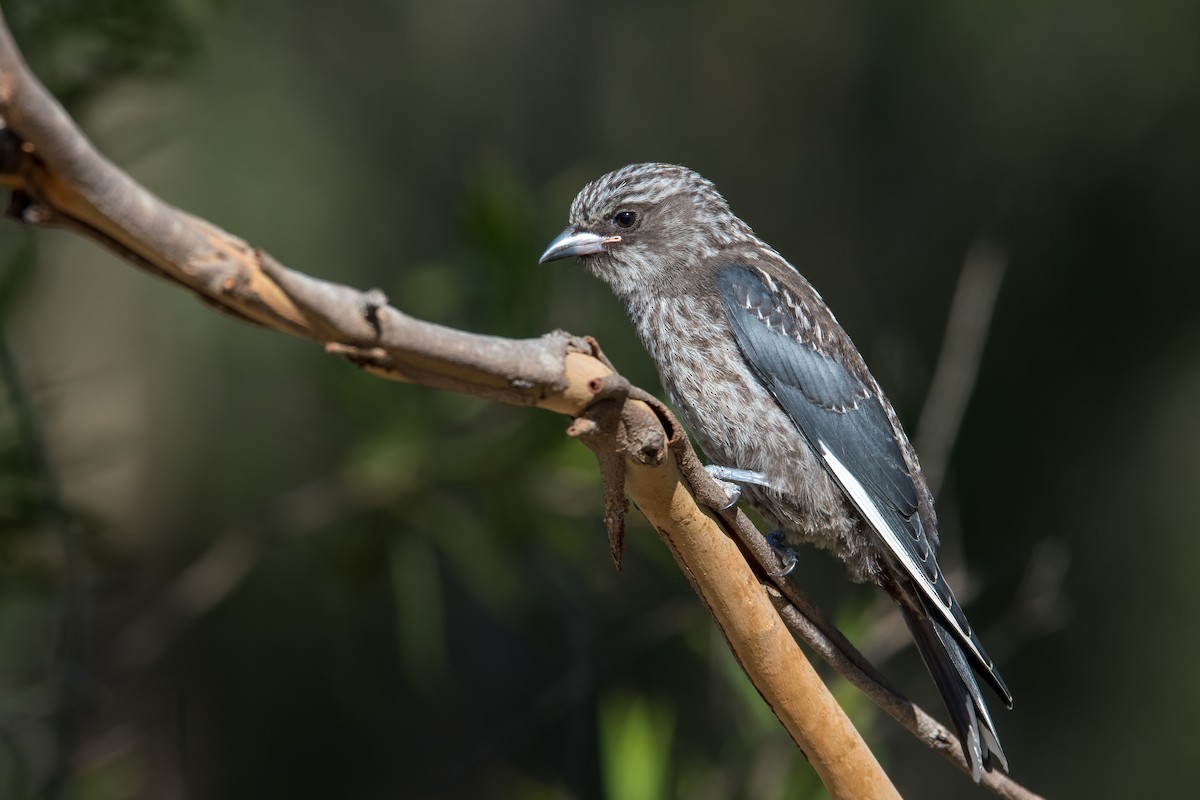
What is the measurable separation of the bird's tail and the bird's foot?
1.05 feet

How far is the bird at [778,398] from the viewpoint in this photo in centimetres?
281

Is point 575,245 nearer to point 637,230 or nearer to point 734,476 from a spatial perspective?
point 637,230

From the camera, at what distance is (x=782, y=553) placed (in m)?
2.72

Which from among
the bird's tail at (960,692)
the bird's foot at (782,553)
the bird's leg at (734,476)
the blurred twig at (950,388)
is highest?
the blurred twig at (950,388)

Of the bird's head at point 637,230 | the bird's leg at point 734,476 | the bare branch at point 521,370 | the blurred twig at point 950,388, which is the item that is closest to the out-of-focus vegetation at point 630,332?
the blurred twig at point 950,388

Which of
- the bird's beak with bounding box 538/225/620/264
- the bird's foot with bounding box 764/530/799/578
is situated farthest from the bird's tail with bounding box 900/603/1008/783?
the bird's beak with bounding box 538/225/620/264

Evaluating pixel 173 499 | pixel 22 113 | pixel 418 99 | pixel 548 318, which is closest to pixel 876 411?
pixel 548 318

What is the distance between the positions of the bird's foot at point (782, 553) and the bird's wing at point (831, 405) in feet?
0.65

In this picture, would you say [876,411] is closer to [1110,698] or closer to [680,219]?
[680,219]

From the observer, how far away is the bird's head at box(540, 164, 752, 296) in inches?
125

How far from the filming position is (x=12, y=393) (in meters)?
2.97

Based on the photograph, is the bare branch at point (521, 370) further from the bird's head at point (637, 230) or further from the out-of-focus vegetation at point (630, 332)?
the out-of-focus vegetation at point (630, 332)

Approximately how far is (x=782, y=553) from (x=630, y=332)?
1983 mm

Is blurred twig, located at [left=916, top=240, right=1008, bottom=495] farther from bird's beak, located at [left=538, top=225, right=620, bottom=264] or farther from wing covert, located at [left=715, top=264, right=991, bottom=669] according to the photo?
bird's beak, located at [left=538, top=225, right=620, bottom=264]
